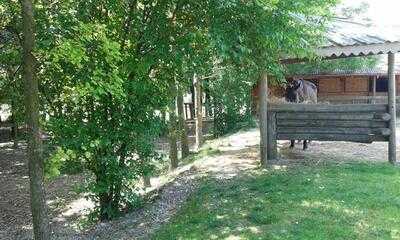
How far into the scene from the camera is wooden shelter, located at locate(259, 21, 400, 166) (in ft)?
37.1

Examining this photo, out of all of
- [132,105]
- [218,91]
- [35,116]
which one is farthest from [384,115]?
[218,91]

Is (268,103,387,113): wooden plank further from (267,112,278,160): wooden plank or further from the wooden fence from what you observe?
(267,112,278,160): wooden plank

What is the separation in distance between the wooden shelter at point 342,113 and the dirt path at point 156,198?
0.65 meters

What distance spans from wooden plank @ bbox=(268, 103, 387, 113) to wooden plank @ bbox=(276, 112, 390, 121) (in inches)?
3.8

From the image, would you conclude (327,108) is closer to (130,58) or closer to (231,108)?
(130,58)

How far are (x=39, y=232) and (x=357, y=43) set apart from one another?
795 centimetres

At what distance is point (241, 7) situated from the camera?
8.35 meters

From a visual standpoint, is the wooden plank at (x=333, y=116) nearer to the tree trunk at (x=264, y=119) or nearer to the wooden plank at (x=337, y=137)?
the wooden plank at (x=337, y=137)

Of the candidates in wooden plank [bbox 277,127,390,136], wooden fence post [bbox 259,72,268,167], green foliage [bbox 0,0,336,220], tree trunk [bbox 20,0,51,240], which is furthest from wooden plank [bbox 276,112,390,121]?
tree trunk [bbox 20,0,51,240]

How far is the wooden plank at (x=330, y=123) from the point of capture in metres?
11.7

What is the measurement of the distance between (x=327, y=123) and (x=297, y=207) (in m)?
4.39

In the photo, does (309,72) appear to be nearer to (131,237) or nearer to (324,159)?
(324,159)

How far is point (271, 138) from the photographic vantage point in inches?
484

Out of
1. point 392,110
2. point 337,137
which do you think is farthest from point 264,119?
point 392,110
